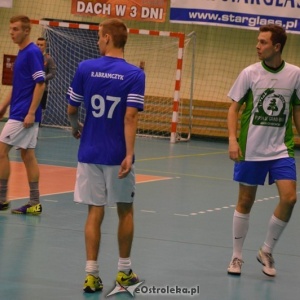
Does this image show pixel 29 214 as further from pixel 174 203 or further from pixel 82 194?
pixel 82 194

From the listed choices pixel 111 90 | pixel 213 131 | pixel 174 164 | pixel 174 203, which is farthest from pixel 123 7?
pixel 111 90

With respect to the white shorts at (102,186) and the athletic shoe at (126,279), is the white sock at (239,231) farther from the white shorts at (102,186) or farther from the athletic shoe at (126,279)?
the white shorts at (102,186)

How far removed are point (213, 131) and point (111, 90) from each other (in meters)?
15.3

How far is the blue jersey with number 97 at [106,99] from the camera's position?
6211 millimetres

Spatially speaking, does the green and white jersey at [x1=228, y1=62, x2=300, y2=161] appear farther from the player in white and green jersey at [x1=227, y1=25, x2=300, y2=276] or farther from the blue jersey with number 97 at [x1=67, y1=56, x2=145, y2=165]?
the blue jersey with number 97 at [x1=67, y1=56, x2=145, y2=165]

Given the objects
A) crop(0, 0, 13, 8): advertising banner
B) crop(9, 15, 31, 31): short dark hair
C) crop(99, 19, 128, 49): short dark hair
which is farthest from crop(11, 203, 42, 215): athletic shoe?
crop(0, 0, 13, 8): advertising banner

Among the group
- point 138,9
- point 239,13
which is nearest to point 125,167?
point 239,13

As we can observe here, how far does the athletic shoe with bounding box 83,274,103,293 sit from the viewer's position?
245 inches

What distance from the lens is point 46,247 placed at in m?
7.75

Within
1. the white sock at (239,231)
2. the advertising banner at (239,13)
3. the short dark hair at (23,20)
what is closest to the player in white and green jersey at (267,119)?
the white sock at (239,231)

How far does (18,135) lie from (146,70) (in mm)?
13022

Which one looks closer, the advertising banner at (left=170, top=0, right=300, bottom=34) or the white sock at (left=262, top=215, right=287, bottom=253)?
the white sock at (left=262, top=215, right=287, bottom=253)

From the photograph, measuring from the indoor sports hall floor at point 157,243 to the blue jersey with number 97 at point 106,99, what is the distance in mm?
944

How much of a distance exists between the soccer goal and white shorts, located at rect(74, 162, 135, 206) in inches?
586
